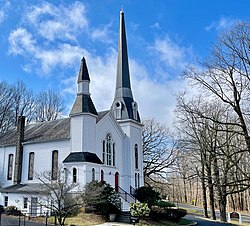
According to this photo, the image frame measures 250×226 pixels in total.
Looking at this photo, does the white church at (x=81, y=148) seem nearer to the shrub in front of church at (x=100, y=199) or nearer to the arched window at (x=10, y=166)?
the arched window at (x=10, y=166)

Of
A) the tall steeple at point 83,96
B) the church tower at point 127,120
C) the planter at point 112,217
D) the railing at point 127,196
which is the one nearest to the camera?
the planter at point 112,217

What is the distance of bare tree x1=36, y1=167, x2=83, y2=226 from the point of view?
64.9 ft

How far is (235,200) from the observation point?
191ft

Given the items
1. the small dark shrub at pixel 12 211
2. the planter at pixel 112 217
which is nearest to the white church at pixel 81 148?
the small dark shrub at pixel 12 211

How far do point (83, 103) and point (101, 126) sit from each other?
11.3ft

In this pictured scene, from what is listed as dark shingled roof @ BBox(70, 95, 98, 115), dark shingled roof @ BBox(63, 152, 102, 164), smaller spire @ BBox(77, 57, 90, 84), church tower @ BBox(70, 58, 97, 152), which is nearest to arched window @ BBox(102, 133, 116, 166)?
church tower @ BBox(70, 58, 97, 152)

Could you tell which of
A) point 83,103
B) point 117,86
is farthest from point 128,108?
point 83,103

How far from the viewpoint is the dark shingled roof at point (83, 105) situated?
2814 centimetres

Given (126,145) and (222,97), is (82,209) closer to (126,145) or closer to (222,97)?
(126,145)

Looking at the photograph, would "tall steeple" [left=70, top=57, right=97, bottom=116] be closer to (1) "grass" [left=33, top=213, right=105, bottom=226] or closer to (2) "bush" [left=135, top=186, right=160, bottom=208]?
(1) "grass" [left=33, top=213, right=105, bottom=226]

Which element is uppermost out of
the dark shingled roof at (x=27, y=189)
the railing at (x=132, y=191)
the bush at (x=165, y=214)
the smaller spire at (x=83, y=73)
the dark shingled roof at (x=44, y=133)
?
the smaller spire at (x=83, y=73)

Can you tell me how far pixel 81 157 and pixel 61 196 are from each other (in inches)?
300

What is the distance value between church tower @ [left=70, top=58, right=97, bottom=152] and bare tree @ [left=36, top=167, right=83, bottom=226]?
280 cm

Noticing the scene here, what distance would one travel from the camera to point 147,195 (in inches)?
1212
